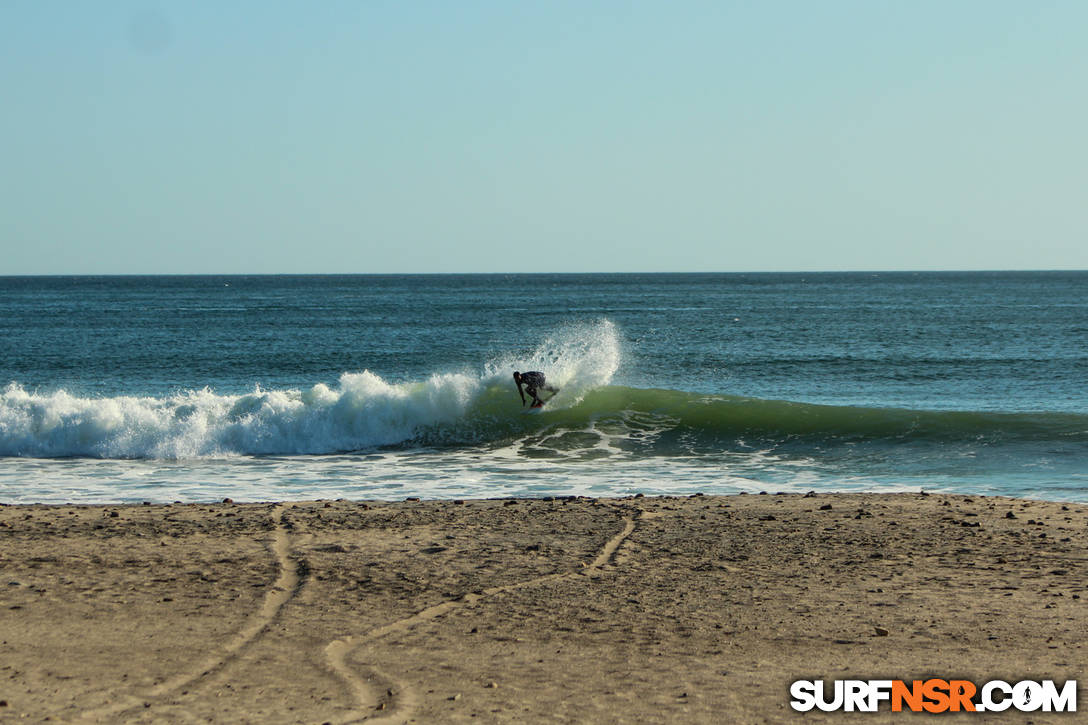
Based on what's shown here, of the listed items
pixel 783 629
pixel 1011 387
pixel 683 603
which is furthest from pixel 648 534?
pixel 1011 387

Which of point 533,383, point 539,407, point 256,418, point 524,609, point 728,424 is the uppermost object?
point 533,383

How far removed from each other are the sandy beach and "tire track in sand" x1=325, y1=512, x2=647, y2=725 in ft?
0.08

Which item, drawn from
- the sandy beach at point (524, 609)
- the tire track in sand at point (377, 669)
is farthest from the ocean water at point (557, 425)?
the tire track in sand at point (377, 669)

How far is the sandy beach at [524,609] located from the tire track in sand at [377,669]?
24 millimetres

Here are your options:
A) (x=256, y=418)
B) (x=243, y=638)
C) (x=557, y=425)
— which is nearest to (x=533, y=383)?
(x=557, y=425)

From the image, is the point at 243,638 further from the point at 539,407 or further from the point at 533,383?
the point at 539,407

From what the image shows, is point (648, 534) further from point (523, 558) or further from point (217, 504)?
point (217, 504)

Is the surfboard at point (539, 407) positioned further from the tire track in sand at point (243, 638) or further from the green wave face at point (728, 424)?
the tire track in sand at point (243, 638)

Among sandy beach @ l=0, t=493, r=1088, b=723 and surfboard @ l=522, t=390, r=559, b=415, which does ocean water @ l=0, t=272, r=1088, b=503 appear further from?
sandy beach @ l=0, t=493, r=1088, b=723

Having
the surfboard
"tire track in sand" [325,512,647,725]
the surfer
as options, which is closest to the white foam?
the surfboard

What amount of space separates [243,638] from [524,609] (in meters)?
2.12

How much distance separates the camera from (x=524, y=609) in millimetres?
8141

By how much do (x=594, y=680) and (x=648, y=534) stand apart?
13.6 ft

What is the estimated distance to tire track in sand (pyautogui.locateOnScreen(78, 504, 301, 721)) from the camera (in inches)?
245
